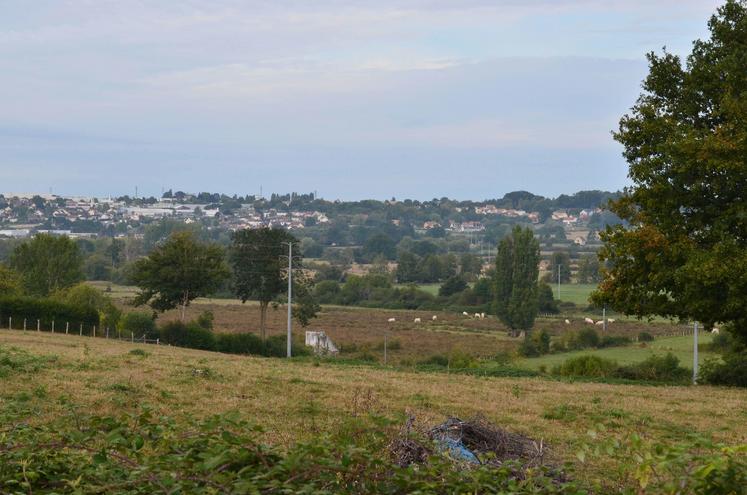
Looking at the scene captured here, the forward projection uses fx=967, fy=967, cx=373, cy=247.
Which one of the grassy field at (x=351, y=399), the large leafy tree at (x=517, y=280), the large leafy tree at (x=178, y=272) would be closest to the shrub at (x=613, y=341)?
the large leafy tree at (x=517, y=280)

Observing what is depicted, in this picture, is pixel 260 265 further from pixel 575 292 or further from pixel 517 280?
pixel 575 292

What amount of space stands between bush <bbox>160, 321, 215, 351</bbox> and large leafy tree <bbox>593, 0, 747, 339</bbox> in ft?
99.9

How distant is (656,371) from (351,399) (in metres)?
18.2

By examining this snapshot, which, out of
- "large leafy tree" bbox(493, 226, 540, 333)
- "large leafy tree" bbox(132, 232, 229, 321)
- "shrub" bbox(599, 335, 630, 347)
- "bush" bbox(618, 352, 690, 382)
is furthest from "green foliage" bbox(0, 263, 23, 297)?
"bush" bbox(618, 352, 690, 382)

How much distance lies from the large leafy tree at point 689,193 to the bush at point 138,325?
34847 mm

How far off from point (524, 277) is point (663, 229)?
2484 inches

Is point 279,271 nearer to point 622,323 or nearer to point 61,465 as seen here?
point 622,323

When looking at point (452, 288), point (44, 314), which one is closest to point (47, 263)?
point (44, 314)

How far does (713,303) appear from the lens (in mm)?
22625

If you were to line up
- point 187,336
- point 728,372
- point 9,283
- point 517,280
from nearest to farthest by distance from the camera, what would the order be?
point 728,372, point 187,336, point 9,283, point 517,280

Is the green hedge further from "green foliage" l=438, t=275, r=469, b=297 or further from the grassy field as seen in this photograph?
"green foliage" l=438, t=275, r=469, b=297

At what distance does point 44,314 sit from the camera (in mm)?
51062

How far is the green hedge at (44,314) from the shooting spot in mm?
50281

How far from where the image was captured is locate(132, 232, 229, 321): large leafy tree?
60000 mm
